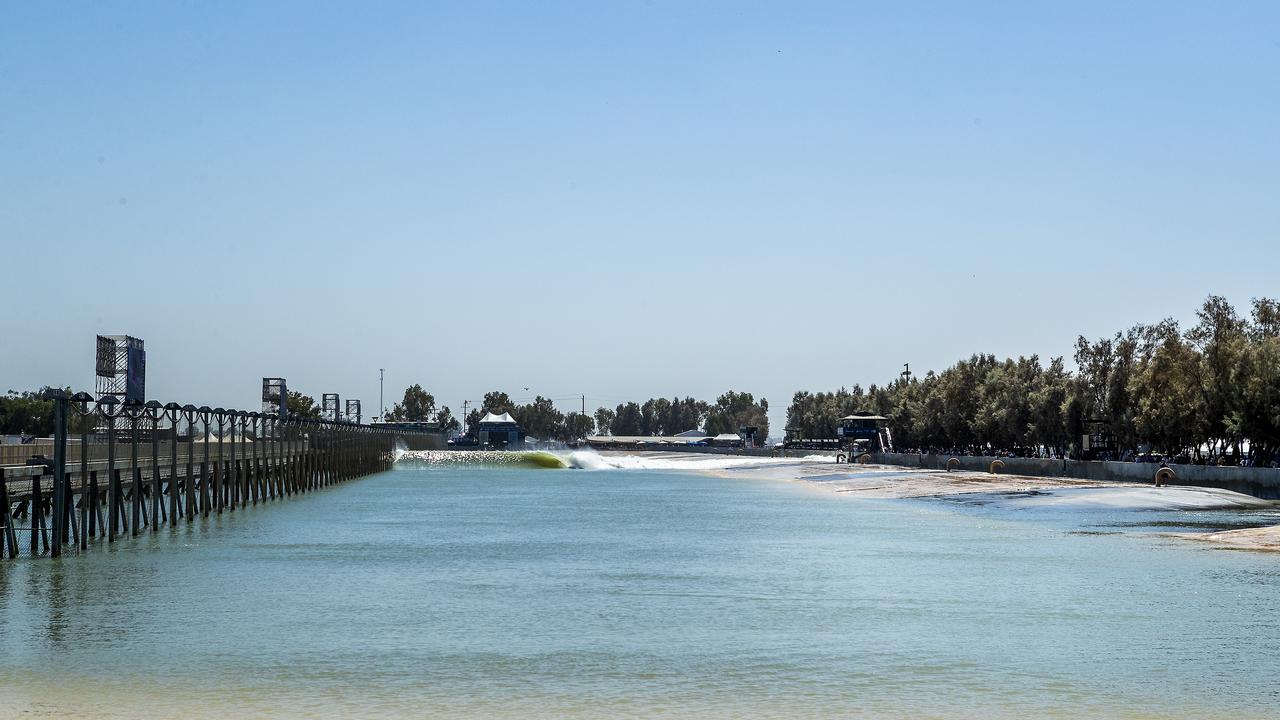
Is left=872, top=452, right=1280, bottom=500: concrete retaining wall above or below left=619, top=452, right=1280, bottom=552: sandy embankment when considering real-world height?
above

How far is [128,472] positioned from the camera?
65000 mm

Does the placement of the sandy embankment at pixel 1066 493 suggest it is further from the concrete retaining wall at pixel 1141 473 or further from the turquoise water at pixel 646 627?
the turquoise water at pixel 646 627

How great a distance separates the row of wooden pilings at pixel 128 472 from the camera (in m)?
43.6

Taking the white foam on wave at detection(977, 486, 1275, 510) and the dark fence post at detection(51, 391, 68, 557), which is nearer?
the dark fence post at detection(51, 391, 68, 557)

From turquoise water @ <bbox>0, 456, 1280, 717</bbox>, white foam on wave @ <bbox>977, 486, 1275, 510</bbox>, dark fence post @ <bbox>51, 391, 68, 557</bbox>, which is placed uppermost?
dark fence post @ <bbox>51, 391, 68, 557</bbox>

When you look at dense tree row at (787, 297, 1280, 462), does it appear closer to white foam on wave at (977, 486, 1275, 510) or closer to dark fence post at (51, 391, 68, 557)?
white foam on wave at (977, 486, 1275, 510)

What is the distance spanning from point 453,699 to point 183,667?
5.84 m

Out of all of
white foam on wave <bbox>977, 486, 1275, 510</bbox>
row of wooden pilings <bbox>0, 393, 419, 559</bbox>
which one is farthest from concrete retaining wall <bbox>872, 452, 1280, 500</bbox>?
row of wooden pilings <bbox>0, 393, 419, 559</bbox>

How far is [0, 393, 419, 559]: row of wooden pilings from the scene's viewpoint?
143ft

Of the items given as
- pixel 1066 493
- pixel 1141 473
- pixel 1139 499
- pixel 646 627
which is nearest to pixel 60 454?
pixel 646 627

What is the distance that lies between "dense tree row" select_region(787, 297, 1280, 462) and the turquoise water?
33.6 metres

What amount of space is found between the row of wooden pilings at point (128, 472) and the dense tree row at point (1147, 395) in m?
59.3

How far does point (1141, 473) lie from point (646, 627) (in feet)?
238

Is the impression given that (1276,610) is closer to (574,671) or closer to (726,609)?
(726,609)
